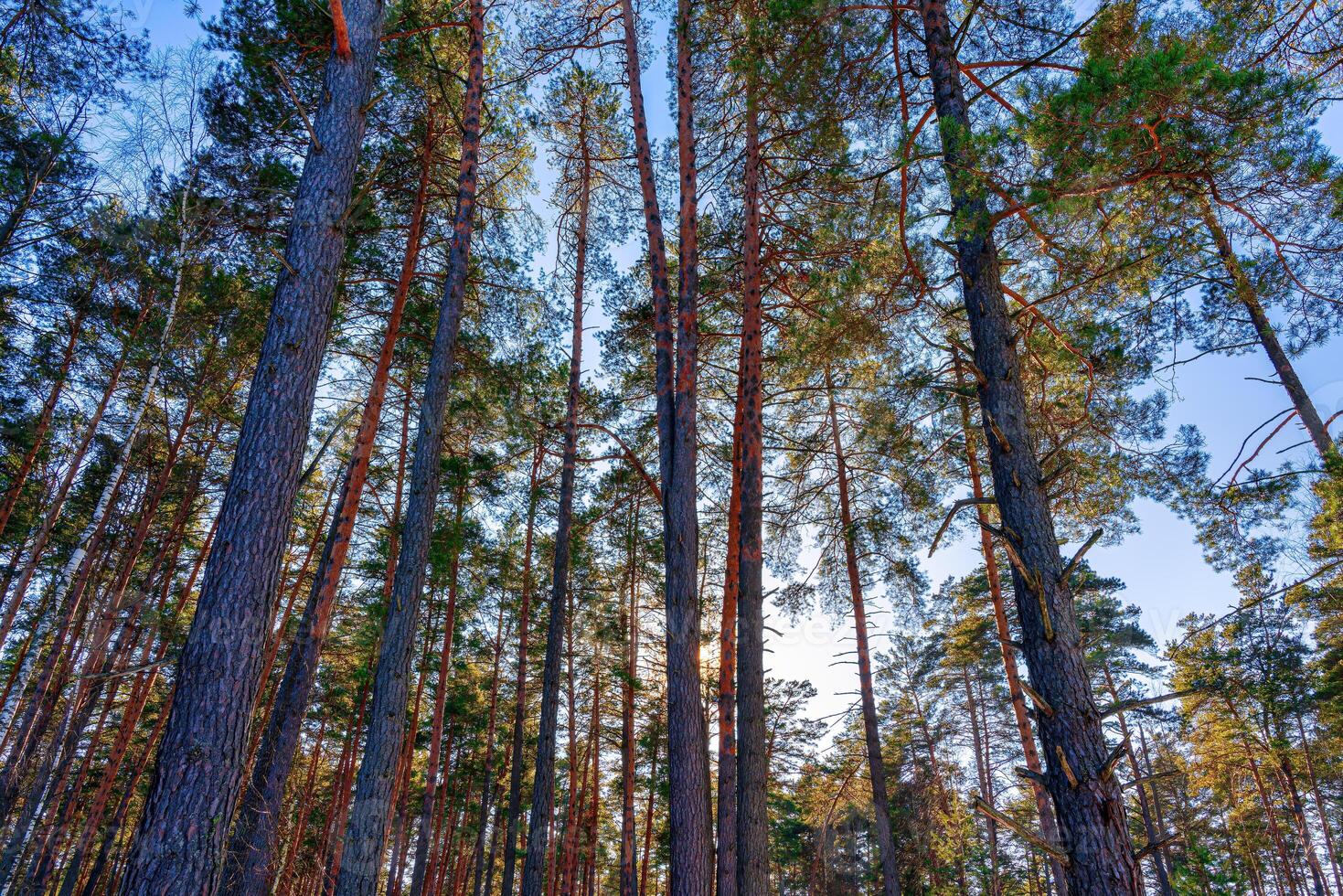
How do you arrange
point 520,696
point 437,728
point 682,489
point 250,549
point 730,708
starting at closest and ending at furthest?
1. point 250,549
2. point 682,489
3. point 730,708
4. point 520,696
5. point 437,728

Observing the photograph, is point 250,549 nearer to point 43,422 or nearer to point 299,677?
point 299,677

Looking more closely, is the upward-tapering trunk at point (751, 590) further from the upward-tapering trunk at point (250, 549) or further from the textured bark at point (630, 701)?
the textured bark at point (630, 701)

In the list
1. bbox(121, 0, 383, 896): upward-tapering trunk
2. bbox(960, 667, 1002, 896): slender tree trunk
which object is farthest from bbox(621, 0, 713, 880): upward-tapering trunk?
bbox(960, 667, 1002, 896): slender tree trunk

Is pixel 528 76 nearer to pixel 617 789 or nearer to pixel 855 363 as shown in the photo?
pixel 855 363

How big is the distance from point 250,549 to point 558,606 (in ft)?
21.7

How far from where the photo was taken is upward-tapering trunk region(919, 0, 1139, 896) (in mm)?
3096

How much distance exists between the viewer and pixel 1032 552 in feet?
12.2

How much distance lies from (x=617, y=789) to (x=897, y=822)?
9206 mm

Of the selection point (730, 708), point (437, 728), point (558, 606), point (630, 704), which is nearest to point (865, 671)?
point (730, 708)

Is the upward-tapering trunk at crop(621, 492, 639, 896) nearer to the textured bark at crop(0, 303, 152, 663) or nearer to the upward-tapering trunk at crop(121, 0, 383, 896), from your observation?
the textured bark at crop(0, 303, 152, 663)

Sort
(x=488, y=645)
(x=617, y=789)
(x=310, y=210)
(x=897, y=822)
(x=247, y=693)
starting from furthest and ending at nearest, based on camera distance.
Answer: (x=617, y=789), (x=897, y=822), (x=488, y=645), (x=310, y=210), (x=247, y=693)

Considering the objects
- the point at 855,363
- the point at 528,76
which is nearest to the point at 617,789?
the point at 855,363

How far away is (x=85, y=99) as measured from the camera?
24.9ft

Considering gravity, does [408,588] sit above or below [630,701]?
below
